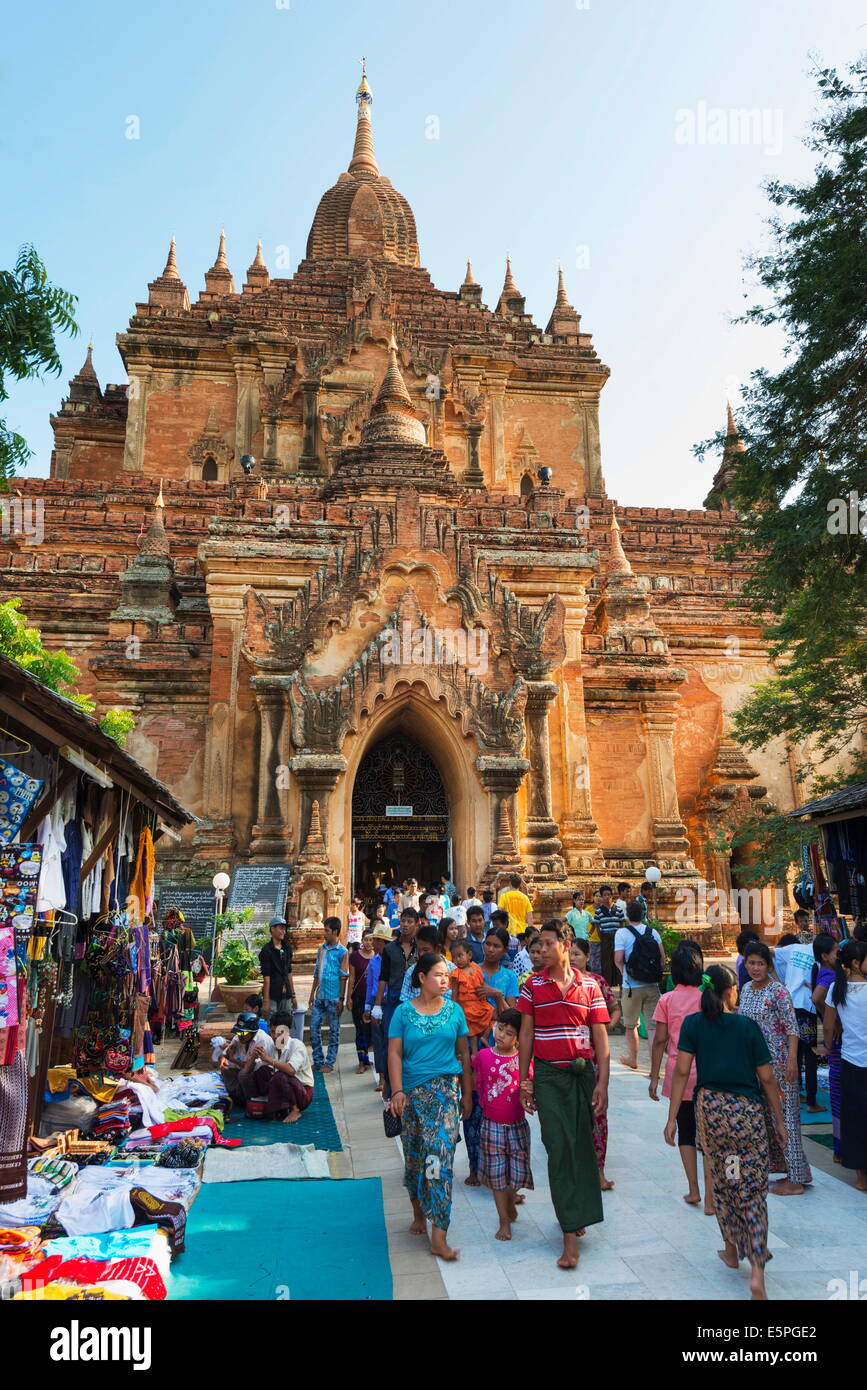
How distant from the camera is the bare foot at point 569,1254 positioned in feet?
18.6

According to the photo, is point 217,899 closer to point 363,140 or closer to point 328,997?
point 328,997

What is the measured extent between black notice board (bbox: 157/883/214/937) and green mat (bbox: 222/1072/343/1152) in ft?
22.3

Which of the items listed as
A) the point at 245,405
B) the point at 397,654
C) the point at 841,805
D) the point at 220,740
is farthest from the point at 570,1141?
the point at 245,405

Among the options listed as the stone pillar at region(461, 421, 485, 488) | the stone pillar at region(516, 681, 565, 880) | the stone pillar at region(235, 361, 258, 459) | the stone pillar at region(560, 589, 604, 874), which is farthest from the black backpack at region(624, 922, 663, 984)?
the stone pillar at region(235, 361, 258, 459)

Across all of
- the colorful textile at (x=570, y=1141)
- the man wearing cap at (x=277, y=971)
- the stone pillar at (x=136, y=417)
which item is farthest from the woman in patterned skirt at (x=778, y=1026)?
the stone pillar at (x=136, y=417)

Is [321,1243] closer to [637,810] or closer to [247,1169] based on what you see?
[247,1169]

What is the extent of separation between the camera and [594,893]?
1823 cm

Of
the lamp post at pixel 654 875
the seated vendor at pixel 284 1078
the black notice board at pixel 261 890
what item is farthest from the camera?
the lamp post at pixel 654 875

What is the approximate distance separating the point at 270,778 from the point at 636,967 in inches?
346

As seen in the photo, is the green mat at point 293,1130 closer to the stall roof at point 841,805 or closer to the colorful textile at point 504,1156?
the colorful textile at point 504,1156

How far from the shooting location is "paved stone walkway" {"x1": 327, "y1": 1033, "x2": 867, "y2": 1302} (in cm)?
545

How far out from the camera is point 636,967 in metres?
10.8

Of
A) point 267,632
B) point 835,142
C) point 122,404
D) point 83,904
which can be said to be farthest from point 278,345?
point 83,904

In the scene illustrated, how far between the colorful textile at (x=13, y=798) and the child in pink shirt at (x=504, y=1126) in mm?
3651
